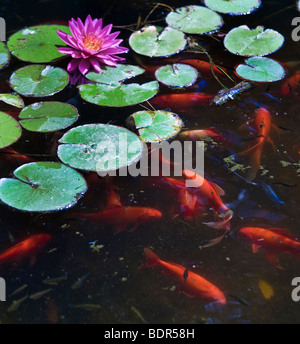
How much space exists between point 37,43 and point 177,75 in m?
0.94

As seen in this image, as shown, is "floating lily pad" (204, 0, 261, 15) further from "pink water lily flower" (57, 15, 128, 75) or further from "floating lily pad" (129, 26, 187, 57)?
"pink water lily flower" (57, 15, 128, 75)

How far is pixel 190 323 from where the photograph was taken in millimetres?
1463

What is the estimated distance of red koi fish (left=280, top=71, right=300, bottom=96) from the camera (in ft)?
7.91

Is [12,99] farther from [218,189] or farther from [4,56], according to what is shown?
[218,189]

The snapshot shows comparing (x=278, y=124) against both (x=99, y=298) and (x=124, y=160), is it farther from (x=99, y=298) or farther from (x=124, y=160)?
(x=99, y=298)

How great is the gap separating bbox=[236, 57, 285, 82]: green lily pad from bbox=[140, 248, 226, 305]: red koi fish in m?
1.36

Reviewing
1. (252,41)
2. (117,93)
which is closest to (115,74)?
(117,93)

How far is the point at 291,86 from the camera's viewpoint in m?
2.46

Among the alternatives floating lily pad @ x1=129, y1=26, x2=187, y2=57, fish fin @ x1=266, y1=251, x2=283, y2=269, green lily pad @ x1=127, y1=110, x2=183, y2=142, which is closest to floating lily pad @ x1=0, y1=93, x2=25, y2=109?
green lily pad @ x1=127, y1=110, x2=183, y2=142

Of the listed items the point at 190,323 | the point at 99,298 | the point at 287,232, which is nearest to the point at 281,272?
the point at 287,232

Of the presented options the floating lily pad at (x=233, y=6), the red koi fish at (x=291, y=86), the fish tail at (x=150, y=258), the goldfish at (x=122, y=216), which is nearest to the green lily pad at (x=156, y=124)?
the goldfish at (x=122, y=216)

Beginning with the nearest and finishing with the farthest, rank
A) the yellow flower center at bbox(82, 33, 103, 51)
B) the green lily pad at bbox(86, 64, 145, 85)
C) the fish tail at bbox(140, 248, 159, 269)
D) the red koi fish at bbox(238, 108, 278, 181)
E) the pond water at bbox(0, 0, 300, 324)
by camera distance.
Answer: the pond water at bbox(0, 0, 300, 324)
the fish tail at bbox(140, 248, 159, 269)
the red koi fish at bbox(238, 108, 278, 181)
the green lily pad at bbox(86, 64, 145, 85)
the yellow flower center at bbox(82, 33, 103, 51)
